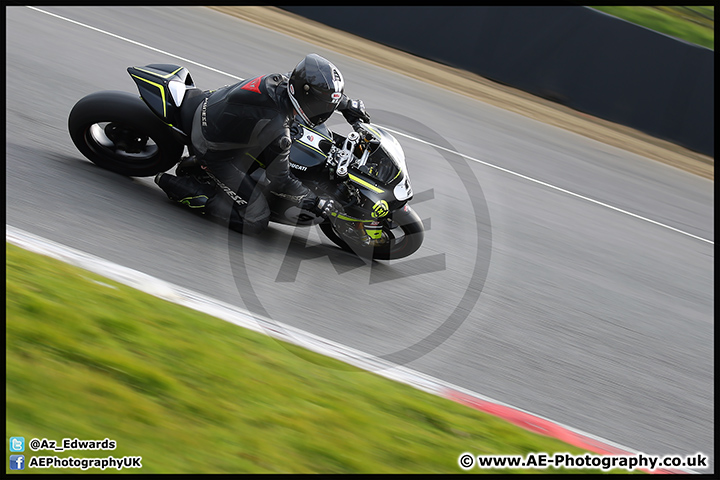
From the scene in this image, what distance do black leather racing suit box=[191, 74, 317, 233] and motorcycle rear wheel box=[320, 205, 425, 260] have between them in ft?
2.29

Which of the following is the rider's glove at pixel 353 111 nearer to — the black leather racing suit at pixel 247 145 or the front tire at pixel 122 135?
the black leather racing suit at pixel 247 145

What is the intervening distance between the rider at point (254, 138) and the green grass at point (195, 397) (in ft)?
4.56

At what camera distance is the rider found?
16.6ft

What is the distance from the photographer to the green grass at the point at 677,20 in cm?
1241

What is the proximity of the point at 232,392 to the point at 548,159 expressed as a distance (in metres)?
7.44

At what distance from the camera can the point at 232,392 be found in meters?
3.54

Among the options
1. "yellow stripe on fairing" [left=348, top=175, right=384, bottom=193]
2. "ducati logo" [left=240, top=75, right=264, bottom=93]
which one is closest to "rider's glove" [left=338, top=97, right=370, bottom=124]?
"yellow stripe on fairing" [left=348, top=175, right=384, bottom=193]

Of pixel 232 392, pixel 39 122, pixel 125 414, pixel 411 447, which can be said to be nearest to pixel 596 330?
pixel 411 447

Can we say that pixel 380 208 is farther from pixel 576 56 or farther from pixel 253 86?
pixel 576 56

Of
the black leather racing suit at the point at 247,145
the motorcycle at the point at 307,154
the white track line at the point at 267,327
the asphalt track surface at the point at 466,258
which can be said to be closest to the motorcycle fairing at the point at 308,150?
the motorcycle at the point at 307,154

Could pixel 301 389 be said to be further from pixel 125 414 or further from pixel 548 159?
pixel 548 159

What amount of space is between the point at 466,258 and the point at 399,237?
3.22 feet

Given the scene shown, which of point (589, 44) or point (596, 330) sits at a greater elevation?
point (589, 44)
